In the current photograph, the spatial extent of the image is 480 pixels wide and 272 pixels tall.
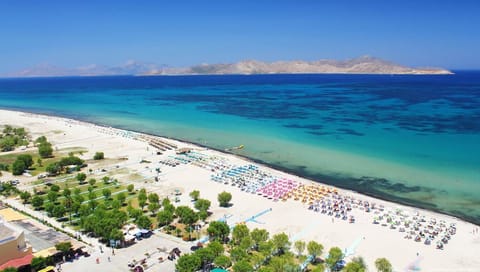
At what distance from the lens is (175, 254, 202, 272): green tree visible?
2719 cm

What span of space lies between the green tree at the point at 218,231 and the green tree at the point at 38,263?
1325 cm

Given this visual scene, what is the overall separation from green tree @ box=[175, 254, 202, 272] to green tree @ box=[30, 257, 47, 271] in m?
→ 10.6

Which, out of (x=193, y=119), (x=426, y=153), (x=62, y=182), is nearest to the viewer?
(x=62, y=182)

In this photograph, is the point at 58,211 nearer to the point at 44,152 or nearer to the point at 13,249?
the point at 13,249

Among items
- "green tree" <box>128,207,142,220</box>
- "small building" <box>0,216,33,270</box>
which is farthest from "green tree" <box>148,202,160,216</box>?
"small building" <box>0,216,33,270</box>

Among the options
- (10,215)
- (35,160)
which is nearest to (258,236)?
(10,215)

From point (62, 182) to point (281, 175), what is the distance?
30628 mm

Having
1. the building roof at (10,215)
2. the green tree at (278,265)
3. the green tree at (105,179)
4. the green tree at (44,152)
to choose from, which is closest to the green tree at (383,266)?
the green tree at (278,265)

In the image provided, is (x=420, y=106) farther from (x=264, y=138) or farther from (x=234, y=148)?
(x=234, y=148)

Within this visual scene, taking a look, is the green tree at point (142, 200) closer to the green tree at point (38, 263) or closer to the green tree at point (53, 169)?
the green tree at point (38, 263)

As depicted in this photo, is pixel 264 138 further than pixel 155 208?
Yes

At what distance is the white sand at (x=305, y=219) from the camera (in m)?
32.6

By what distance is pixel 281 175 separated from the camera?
5538cm

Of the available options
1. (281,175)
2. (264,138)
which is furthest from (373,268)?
(264,138)
